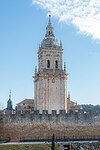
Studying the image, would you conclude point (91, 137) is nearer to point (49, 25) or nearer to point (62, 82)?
point (62, 82)

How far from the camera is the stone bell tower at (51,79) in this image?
5347 cm

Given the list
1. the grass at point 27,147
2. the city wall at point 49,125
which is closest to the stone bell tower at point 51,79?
the city wall at point 49,125

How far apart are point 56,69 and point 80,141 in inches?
713

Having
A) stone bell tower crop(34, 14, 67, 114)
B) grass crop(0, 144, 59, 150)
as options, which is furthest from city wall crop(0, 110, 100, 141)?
stone bell tower crop(34, 14, 67, 114)

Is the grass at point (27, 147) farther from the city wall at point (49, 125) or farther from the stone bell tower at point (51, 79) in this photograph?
the stone bell tower at point (51, 79)

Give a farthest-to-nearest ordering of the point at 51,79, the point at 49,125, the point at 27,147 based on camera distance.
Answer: the point at 51,79
the point at 49,125
the point at 27,147

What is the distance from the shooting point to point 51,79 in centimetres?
5403

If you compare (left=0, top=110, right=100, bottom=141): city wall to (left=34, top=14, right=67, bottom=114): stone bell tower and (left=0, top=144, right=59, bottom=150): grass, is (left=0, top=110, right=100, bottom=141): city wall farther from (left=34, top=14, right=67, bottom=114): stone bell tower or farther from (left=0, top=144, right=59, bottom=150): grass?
(left=34, top=14, right=67, bottom=114): stone bell tower

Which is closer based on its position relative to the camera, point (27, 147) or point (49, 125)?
point (27, 147)

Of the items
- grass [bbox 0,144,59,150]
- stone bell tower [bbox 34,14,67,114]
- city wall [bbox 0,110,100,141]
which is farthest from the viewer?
stone bell tower [bbox 34,14,67,114]

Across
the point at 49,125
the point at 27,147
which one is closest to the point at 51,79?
the point at 49,125

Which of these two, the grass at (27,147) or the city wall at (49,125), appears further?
the city wall at (49,125)

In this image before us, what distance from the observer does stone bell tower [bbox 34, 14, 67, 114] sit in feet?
175

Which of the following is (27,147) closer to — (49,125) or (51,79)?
(49,125)
